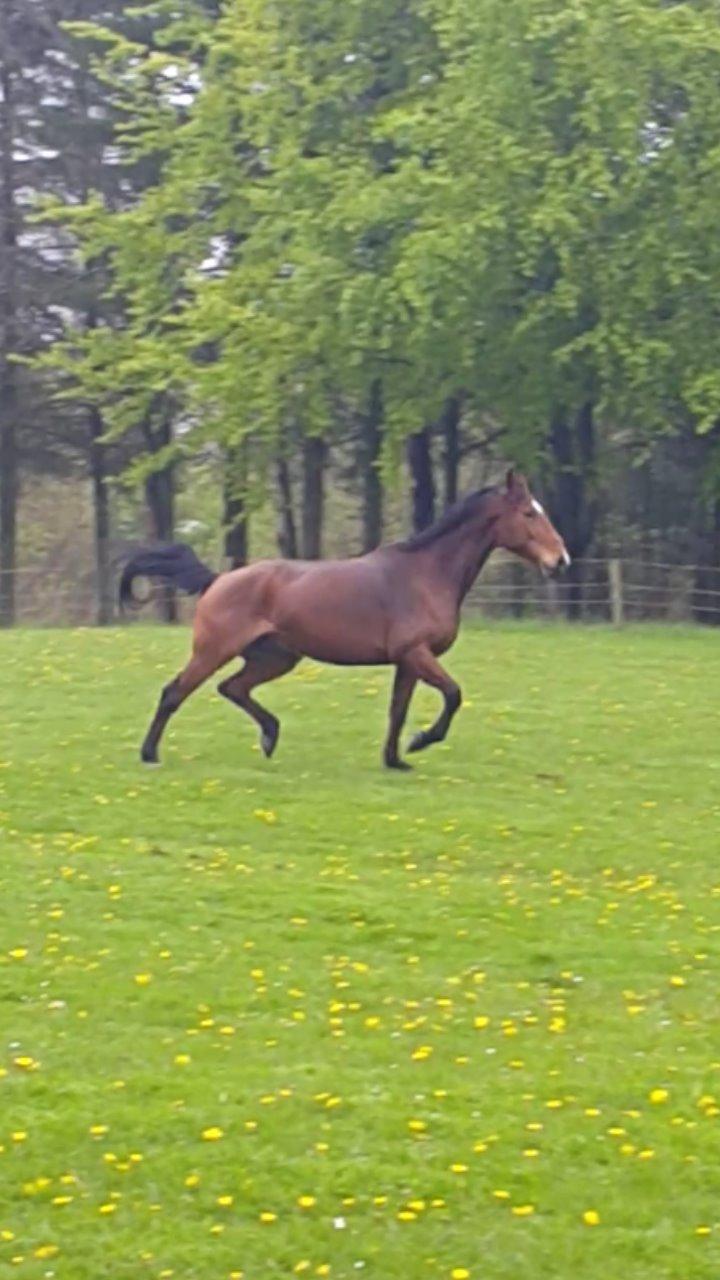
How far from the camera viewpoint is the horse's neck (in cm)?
1562

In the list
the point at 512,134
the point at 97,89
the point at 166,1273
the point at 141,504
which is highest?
the point at 97,89

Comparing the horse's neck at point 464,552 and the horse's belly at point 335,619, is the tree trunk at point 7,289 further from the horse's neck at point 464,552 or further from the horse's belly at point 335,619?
Answer: the horse's neck at point 464,552

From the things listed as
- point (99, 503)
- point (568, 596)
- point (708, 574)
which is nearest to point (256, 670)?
point (568, 596)

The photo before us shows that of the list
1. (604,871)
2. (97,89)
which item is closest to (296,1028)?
(604,871)

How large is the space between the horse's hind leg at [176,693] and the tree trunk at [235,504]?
20219 millimetres

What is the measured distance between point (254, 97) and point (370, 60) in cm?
212

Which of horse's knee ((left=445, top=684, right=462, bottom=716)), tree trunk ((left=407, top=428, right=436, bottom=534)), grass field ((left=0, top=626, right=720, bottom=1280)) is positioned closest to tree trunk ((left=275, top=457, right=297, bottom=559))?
tree trunk ((left=407, top=428, right=436, bottom=534))

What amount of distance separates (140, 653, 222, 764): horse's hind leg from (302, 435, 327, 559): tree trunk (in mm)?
22235

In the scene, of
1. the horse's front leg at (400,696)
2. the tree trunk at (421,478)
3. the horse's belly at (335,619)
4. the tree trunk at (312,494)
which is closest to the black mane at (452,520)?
the horse's belly at (335,619)

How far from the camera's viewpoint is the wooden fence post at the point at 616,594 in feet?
104

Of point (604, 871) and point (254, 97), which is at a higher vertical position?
point (254, 97)

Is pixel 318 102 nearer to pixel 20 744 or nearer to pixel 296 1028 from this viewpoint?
pixel 20 744

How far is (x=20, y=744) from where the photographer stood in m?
17.5

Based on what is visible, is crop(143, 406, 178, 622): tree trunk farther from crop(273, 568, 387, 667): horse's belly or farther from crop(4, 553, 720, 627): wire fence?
crop(273, 568, 387, 667): horse's belly
